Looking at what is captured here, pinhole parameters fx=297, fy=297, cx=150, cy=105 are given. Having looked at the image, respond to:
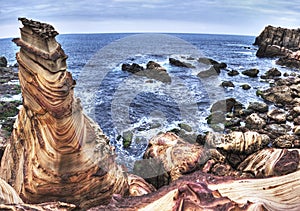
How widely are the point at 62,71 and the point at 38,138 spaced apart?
4.27 feet

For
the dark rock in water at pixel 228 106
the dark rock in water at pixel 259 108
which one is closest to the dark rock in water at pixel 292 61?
the dark rock in water at pixel 259 108

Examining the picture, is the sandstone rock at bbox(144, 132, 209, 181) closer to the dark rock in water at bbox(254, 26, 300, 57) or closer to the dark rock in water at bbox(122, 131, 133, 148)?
the dark rock in water at bbox(122, 131, 133, 148)

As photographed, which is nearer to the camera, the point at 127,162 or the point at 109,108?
the point at 127,162

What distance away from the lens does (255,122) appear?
1869 cm

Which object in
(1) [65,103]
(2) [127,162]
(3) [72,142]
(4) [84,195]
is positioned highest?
(1) [65,103]

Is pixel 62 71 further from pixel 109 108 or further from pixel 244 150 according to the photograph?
pixel 109 108

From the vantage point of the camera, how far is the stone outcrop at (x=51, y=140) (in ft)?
16.4

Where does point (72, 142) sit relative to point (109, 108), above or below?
above

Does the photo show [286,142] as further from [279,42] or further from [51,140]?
[279,42]

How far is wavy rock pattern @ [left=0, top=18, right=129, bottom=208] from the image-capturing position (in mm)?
4988

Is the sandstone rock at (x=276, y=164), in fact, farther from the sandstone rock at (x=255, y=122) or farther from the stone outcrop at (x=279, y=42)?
the stone outcrop at (x=279, y=42)

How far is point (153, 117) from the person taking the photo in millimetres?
20922

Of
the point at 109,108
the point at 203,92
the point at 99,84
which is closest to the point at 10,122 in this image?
the point at 109,108

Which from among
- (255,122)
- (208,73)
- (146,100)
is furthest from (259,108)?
(208,73)
